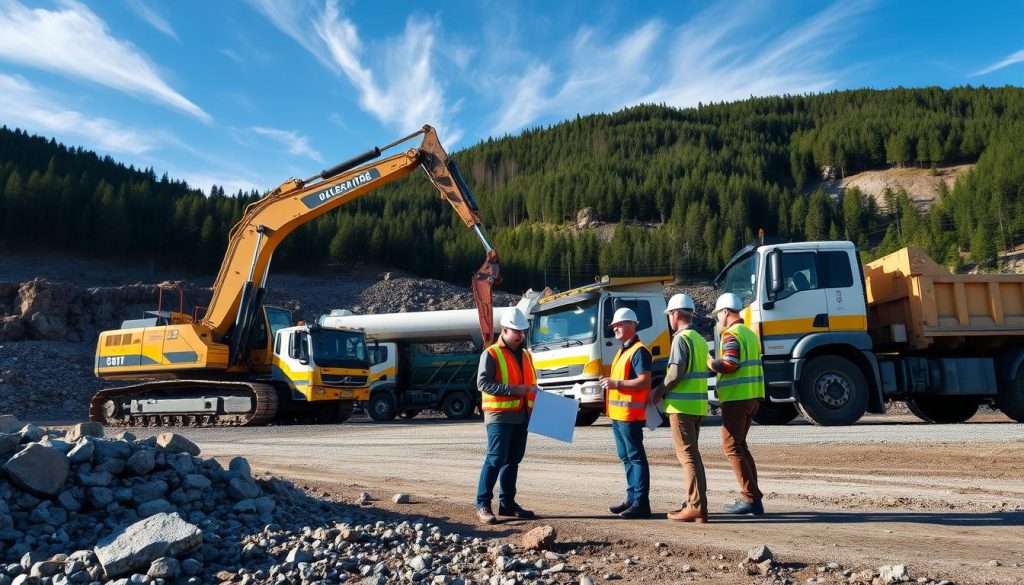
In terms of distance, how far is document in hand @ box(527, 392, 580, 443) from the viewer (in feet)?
18.8

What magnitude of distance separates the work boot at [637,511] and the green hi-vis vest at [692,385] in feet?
2.85

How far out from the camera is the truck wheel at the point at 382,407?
934 inches

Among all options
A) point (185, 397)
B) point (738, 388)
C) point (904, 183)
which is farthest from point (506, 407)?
point (904, 183)

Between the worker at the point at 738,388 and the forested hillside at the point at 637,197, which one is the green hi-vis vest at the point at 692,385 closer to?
the worker at the point at 738,388

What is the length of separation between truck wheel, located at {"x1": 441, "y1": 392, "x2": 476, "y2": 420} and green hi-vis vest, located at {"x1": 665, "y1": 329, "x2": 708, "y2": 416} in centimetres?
1861

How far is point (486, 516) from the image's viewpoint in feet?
18.8

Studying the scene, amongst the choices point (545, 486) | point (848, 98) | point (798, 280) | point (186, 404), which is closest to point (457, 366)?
point (186, 404)

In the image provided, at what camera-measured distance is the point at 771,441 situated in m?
10.7

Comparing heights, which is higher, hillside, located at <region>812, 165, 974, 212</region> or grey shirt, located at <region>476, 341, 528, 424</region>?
hillside, located at <region>812, 165, 974, 212</region>

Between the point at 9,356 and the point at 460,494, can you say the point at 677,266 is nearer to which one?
the point at 9,356

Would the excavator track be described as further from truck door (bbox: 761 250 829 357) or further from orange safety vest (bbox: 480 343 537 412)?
orange safety vest (bbox: 480 343 537 412)

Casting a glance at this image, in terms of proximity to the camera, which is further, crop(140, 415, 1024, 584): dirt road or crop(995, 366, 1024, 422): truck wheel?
crop(995, 366, 1024, 422): truck wheel

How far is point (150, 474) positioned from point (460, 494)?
2997mm

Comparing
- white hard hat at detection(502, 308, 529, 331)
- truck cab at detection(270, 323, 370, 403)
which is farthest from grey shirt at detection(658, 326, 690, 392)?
truck cab at detection(270, 323, 370, 403)
